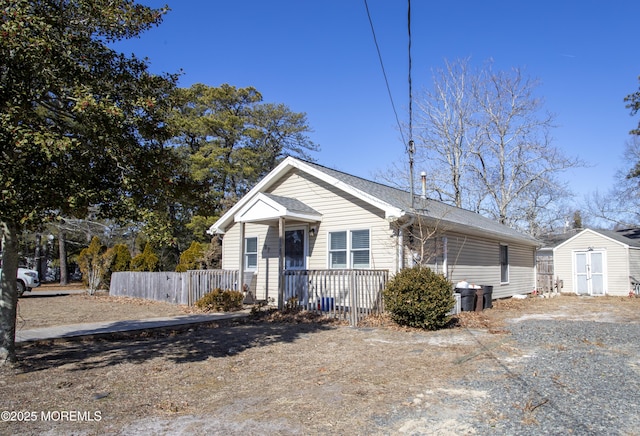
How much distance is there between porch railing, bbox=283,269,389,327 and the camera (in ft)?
33.8

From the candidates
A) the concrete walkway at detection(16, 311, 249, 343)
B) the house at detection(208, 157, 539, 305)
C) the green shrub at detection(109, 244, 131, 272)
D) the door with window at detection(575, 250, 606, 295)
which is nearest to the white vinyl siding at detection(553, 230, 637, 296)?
the door with window at detection(575, 250, 606, 295)

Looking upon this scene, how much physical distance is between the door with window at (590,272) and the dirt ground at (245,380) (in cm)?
1510

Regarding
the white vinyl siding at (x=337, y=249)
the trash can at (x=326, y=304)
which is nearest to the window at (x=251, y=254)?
the white vinyl siding at (x=337, y=249)

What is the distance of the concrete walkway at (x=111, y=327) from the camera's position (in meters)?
8.23

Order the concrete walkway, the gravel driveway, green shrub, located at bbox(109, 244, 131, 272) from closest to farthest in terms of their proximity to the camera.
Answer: the gravel driveway → the concrete walkway → green shrub, located at bbox(109, 244, 131, 272)

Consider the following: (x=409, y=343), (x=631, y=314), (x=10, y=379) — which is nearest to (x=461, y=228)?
(x=631, y=314)

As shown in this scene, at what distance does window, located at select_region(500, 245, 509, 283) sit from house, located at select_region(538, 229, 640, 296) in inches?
256

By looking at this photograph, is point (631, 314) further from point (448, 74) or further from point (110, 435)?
point (448, 74)

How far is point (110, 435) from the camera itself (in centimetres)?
376

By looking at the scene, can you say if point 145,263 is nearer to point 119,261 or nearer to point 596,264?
point 119,261

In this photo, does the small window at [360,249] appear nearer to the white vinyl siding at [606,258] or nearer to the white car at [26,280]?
the white car at [26,280]

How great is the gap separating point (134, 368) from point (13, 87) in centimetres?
388

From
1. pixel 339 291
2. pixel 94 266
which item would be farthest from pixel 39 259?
pixel 339 291

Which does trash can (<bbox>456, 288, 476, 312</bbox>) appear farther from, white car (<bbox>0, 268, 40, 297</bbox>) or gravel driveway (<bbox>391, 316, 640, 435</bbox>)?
white car (<bbox>0, 268, 40, 297</bbox>)
